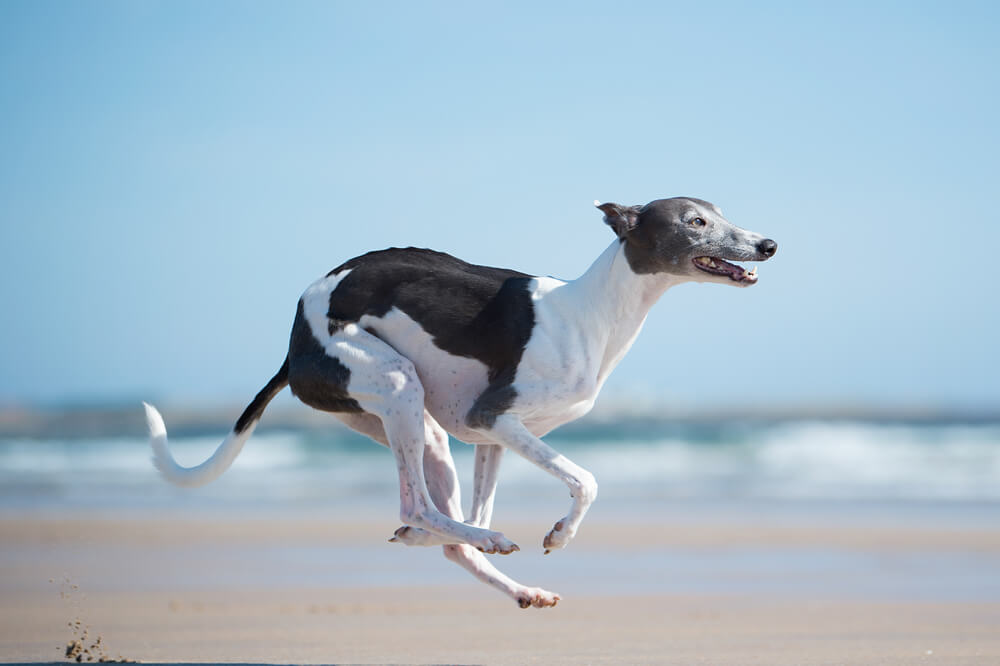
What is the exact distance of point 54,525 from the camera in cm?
1532

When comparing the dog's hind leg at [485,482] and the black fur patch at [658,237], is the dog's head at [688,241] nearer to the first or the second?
the black fur patch at [658,237]

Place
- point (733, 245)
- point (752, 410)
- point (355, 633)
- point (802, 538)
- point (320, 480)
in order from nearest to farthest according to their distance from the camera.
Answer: point (733, 245)
point (355, 633)
point (802, 538)
point (320, 480)
point (752, 410)

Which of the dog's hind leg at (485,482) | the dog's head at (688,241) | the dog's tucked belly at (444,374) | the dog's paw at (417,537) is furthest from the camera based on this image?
the dog's hind leg at (485,482)

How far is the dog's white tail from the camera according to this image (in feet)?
20.1

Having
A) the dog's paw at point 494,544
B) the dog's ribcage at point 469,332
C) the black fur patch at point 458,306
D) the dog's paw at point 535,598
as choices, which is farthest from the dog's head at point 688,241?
the dog's paw at point 535,598

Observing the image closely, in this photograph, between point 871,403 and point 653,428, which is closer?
point 653,428

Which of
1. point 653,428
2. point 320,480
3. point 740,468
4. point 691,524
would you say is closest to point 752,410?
point 653,428

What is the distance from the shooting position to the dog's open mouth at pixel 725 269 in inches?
223

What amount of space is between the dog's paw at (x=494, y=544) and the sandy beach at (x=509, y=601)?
1.57m

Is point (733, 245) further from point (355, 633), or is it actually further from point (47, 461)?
point (47, 461)

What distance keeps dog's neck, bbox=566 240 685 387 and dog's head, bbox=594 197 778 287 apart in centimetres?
10

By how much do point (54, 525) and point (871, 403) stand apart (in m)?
38.4

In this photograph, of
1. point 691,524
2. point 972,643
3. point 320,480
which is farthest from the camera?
point 320,480

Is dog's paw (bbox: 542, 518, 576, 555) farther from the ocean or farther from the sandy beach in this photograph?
the ocean
